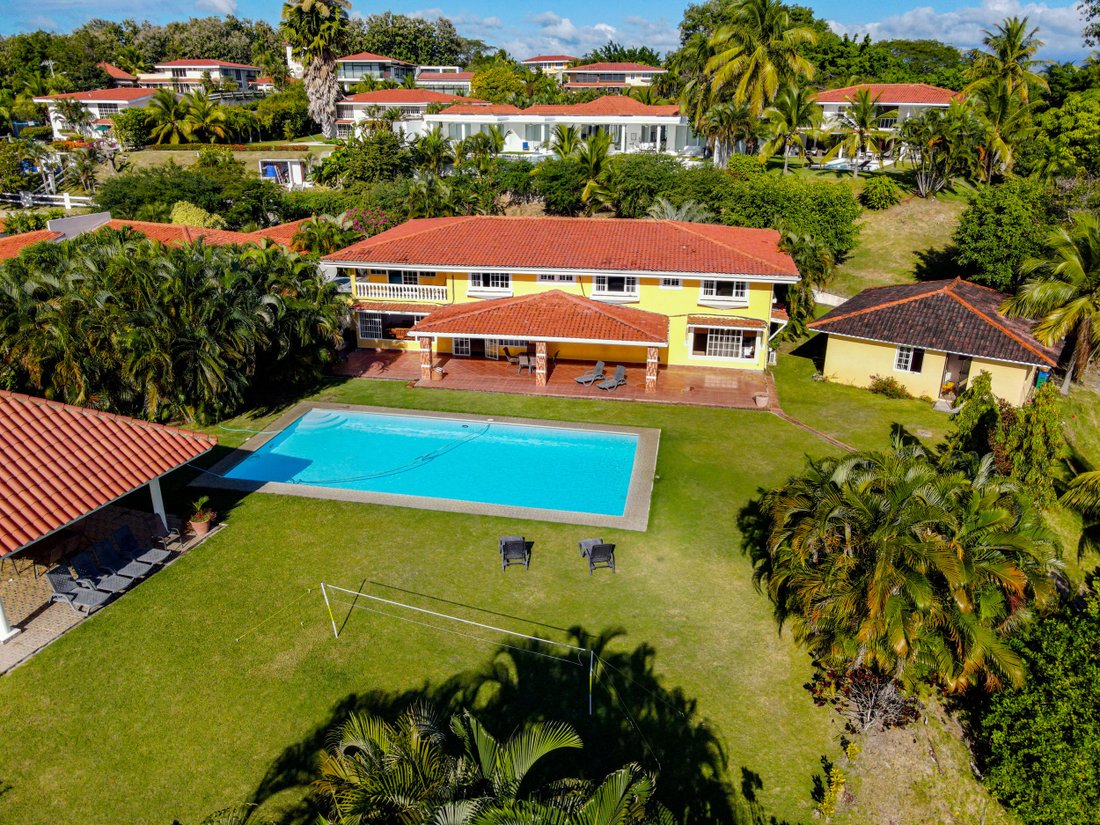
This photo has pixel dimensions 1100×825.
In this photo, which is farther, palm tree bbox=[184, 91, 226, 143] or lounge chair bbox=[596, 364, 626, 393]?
palm tree bbox=[184, 91, 226, 143]

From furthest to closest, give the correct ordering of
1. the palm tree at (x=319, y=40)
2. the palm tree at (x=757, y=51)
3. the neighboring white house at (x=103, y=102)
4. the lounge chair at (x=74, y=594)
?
→ the neighboring white house at (x=103, y=102) → the palm tree at (x=319, y=40) → the palm tree at (x=757, y=51) → the lounge chair at (x=74, y=594)

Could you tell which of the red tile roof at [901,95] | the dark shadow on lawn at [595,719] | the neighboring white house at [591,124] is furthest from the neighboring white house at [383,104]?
the dark shadow on lawn at [595,719]

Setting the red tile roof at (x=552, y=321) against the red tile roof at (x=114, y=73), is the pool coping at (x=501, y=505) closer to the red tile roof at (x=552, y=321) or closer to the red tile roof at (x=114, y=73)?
the red tile roof at (x=552, y=321)

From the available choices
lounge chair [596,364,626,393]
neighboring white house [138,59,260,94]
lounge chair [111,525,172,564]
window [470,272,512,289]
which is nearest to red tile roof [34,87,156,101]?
neighboring white house [138,59,260,94]

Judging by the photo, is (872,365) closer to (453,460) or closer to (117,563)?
(453,460)

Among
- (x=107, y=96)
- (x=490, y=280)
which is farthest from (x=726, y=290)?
(x=107, y=96)

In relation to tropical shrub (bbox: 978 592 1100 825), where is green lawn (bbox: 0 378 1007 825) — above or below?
below

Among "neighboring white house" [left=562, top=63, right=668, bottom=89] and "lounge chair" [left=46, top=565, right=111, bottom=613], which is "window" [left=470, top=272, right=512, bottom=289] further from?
"neighboring white house" [left=562, top=63, right=668, bottom=89]
